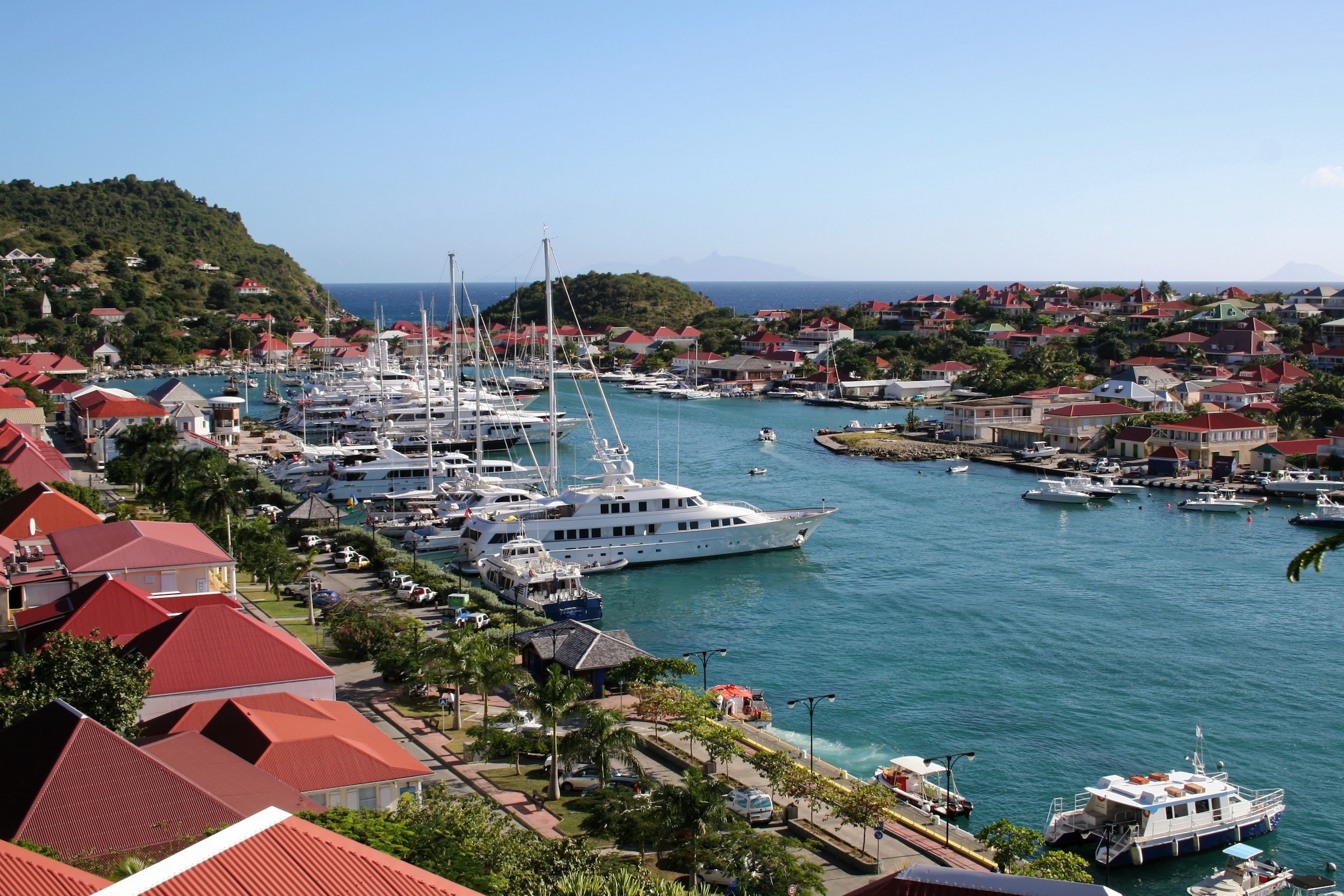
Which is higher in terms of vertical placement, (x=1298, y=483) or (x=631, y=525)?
(x=631, y=525)

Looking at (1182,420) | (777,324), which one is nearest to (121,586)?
(1182,420)

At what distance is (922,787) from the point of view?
2233cm

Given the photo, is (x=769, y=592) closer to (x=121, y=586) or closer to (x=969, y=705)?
(x=969, y=705)

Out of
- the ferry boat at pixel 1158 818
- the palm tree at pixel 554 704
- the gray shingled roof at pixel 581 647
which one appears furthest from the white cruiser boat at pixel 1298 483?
the palm tree at pixel 554 704

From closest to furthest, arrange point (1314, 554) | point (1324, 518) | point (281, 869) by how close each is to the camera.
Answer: point (281, 869)
point (1314, 554)
point (1324, 518)

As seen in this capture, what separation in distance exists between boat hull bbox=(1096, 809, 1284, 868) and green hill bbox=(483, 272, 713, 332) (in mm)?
130651

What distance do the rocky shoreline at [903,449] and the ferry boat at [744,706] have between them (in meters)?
42.8

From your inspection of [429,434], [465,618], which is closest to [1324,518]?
[465,618]

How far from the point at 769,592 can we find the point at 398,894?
3012cm

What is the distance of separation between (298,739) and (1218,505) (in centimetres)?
4690

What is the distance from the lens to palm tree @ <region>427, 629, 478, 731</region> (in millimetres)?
24141

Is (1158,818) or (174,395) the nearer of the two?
(1158,818)

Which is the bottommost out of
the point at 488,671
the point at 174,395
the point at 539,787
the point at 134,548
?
the point at 539,787

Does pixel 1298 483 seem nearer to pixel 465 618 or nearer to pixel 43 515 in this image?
pixel 465 618
